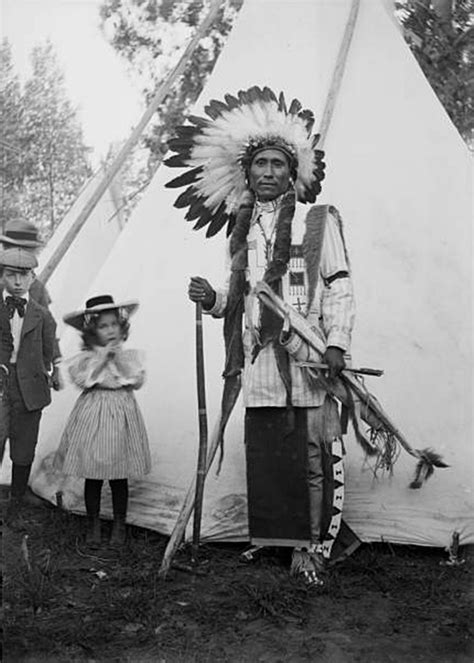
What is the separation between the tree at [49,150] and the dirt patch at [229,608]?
3.62 m

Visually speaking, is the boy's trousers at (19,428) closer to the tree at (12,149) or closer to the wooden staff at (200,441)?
the wooden staff at (200,441)

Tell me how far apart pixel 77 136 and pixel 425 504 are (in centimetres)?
586

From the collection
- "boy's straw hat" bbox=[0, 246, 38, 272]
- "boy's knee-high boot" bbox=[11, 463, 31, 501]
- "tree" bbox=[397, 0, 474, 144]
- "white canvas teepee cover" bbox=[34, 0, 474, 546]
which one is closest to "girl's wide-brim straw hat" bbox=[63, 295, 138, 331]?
"white canvas teepee cover" bbox=[34, 0, 474, 546]

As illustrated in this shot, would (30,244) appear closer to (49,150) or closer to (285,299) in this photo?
(285,299)

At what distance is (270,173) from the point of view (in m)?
3.28

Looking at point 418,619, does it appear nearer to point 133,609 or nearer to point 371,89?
point 133,609

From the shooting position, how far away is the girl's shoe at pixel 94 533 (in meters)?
3.67

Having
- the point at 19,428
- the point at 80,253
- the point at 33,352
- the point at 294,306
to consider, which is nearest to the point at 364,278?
the point at 294,306

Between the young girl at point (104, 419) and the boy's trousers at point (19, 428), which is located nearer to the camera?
the young girl at point (104, 419)

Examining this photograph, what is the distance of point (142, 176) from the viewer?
30.7 feet

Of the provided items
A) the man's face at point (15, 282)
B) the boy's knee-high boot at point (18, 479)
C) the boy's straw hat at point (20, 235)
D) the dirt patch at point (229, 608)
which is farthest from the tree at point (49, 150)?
the dirt patch at point (229, 608)

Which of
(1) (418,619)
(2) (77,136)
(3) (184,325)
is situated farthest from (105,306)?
(2) (77,136)

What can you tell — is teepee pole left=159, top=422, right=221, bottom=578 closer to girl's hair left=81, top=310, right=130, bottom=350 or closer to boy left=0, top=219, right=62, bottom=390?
girl's hair left=81, top=310, right=130, bottom=350

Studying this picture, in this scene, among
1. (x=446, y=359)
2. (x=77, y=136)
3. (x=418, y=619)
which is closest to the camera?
(x=418, y=619)
